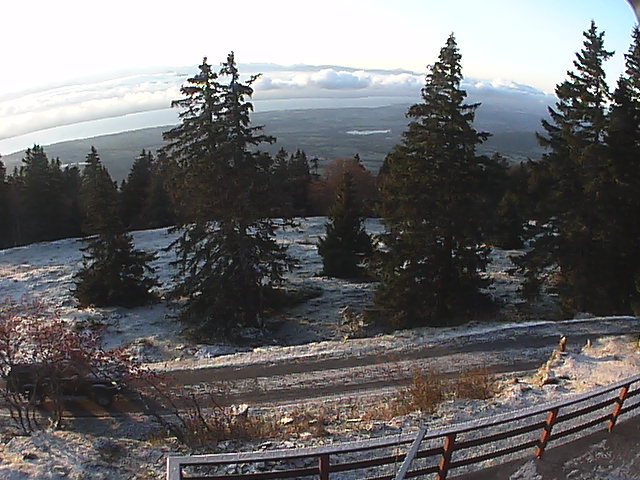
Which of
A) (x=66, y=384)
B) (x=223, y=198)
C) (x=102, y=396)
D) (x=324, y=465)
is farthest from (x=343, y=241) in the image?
(x=324, y=465)

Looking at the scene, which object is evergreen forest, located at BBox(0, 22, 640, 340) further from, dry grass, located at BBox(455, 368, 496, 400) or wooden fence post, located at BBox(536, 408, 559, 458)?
wooden fence post, located at BBox(536, 408, 559, 458)

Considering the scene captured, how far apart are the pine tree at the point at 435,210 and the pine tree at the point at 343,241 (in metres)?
11.6

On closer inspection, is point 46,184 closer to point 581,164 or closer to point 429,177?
point 429,177

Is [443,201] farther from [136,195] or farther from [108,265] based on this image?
[136,195]

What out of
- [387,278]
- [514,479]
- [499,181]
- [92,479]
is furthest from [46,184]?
[514,479]

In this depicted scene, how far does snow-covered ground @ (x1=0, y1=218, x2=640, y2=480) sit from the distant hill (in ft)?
222

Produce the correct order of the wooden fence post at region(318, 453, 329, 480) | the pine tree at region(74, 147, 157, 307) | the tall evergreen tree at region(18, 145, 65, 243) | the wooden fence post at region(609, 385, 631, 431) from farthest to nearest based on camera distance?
1. the tall evergreen tree at region(18, 145, 65, 243)
2. the pine tree at region(74, 147, 157, 307)
3. the wooden fence post at region(609, 385, 631, 431)
4. the wooden fence post at region(318, 453, 329, 480)

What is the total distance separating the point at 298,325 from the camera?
25.1 m

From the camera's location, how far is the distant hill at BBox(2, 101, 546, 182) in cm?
11906

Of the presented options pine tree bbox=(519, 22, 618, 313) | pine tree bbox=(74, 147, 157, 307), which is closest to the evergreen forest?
pine tree bbox=(519, 22, 618, 313)

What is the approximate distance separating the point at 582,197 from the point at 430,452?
728 inches

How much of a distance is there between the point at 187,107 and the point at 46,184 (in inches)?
1459

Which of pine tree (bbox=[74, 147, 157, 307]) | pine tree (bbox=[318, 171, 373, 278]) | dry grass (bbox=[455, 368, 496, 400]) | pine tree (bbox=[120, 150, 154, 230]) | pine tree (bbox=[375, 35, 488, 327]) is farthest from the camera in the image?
pine tree (bbox=[120, 150, 154, 230])

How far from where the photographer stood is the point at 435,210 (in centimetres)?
2116
